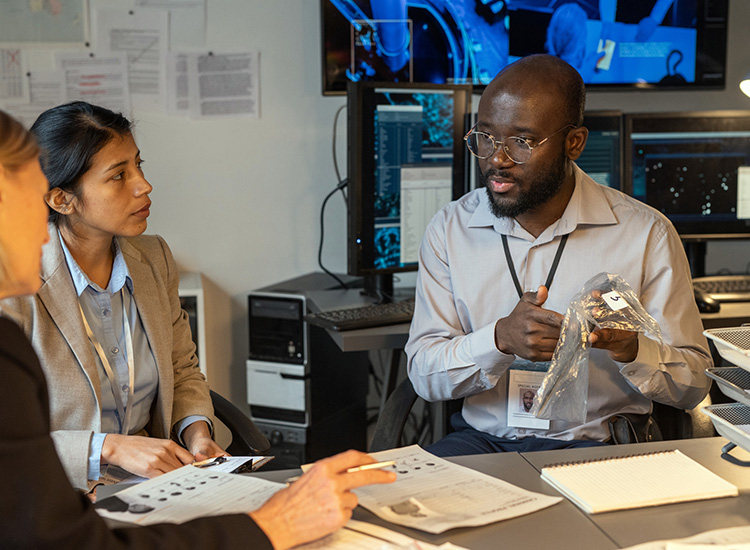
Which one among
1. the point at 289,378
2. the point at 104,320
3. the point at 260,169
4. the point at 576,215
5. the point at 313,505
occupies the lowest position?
the point at 289,378

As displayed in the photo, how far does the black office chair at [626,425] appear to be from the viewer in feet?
5.80

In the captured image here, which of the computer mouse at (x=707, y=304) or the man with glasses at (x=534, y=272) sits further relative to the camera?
the computer mouse at (x=707, y=304)

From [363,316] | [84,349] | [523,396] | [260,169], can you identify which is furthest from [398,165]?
[84,349]

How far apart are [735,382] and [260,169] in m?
2.12

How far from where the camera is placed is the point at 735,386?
4.53ft

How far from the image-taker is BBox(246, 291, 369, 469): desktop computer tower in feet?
Result: 8.75

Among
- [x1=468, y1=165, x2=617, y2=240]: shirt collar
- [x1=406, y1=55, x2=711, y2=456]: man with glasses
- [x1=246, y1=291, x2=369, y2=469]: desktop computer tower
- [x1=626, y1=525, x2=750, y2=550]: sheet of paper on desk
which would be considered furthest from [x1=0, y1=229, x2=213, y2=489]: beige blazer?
[x1=626, y1=525, x2=750, y2=550]: sheet of paper on desk

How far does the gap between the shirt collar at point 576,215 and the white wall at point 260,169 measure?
1.23 metres

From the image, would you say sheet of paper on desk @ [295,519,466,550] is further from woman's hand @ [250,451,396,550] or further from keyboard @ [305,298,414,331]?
keyboard @ [305,298,414,331]

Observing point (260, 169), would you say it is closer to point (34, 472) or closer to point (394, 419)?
point (394, 419)

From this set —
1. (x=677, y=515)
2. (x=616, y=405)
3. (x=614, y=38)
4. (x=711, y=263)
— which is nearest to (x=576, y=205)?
(x=616, y=405)

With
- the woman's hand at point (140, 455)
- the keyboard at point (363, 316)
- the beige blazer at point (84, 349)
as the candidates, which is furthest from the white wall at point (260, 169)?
the woman's hand at point (140, 455)

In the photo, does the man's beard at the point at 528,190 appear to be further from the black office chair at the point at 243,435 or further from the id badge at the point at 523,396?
the black office chair at the point at 243,435

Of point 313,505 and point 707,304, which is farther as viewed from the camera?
point 707,304
